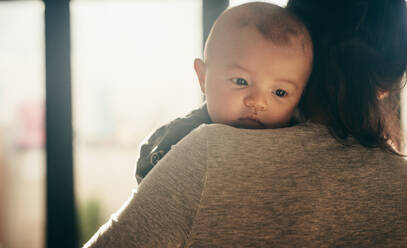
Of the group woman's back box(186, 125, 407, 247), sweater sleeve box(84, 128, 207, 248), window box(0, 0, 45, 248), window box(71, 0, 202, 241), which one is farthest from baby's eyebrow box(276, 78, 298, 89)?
window box(0, 0, 45, 248)

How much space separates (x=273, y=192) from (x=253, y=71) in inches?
13.3

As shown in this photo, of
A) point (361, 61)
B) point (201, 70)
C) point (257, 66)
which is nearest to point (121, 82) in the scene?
point (201, 70)

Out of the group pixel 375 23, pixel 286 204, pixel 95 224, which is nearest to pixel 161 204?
pixel 286 204

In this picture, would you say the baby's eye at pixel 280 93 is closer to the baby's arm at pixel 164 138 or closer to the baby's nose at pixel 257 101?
the baby's nose at pixel 257 101

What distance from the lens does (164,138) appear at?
0.76m

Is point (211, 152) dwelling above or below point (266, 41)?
below

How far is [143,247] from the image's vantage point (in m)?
0.43

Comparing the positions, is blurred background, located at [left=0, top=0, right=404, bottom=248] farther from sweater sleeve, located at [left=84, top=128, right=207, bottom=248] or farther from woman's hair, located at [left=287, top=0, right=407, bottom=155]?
sweater sleeve, located at [left=84, top=128, right=207, bottom=248]

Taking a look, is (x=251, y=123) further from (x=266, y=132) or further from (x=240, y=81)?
(x=266, y=132)

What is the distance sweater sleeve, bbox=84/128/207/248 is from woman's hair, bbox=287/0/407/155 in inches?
13.1

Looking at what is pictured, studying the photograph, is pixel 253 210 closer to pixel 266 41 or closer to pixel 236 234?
pixel 236 234

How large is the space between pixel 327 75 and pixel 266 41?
165 millimetres

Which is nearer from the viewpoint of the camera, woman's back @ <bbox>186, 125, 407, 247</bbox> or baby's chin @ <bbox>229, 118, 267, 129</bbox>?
woman's back @ <bbox>186, 125, 407, 247</bbox>

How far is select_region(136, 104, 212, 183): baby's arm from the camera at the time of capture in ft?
2.45
